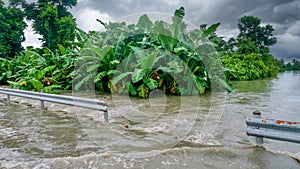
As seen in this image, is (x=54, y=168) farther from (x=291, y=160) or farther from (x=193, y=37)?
(x=193, y=37)

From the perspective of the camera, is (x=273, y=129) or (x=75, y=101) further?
(x=75, y=101)

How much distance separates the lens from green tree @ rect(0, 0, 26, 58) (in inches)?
1216

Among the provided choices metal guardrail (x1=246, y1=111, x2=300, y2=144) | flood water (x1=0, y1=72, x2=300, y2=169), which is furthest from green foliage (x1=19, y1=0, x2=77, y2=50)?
metal guardrail (x1=246, y1=111, x2=300, y2=144)

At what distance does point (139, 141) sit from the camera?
3562 millimetres

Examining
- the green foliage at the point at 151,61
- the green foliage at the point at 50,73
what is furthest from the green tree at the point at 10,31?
the green foliage at the point at 151,61

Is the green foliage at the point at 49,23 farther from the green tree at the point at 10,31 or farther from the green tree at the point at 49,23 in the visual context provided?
the green tree at the point at 10,31

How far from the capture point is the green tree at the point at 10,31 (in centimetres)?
3089

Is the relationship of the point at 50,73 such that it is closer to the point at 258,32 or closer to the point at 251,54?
the point at 251,54

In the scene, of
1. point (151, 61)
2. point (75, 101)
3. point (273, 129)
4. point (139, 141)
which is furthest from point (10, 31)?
point (273, 129)

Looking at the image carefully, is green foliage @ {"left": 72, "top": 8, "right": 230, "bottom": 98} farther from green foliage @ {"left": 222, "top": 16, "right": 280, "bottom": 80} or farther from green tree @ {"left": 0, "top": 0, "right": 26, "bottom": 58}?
green tree @ {"left": 0, "top": 0, "right": 26, "bottom": 58}

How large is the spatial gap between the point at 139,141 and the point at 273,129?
6.14ft

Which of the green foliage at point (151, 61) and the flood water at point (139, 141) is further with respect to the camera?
the green foliage at point (151, 61)

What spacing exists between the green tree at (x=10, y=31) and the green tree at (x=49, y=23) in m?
2.93

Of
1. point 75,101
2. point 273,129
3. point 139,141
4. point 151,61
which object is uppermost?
point 151,61
